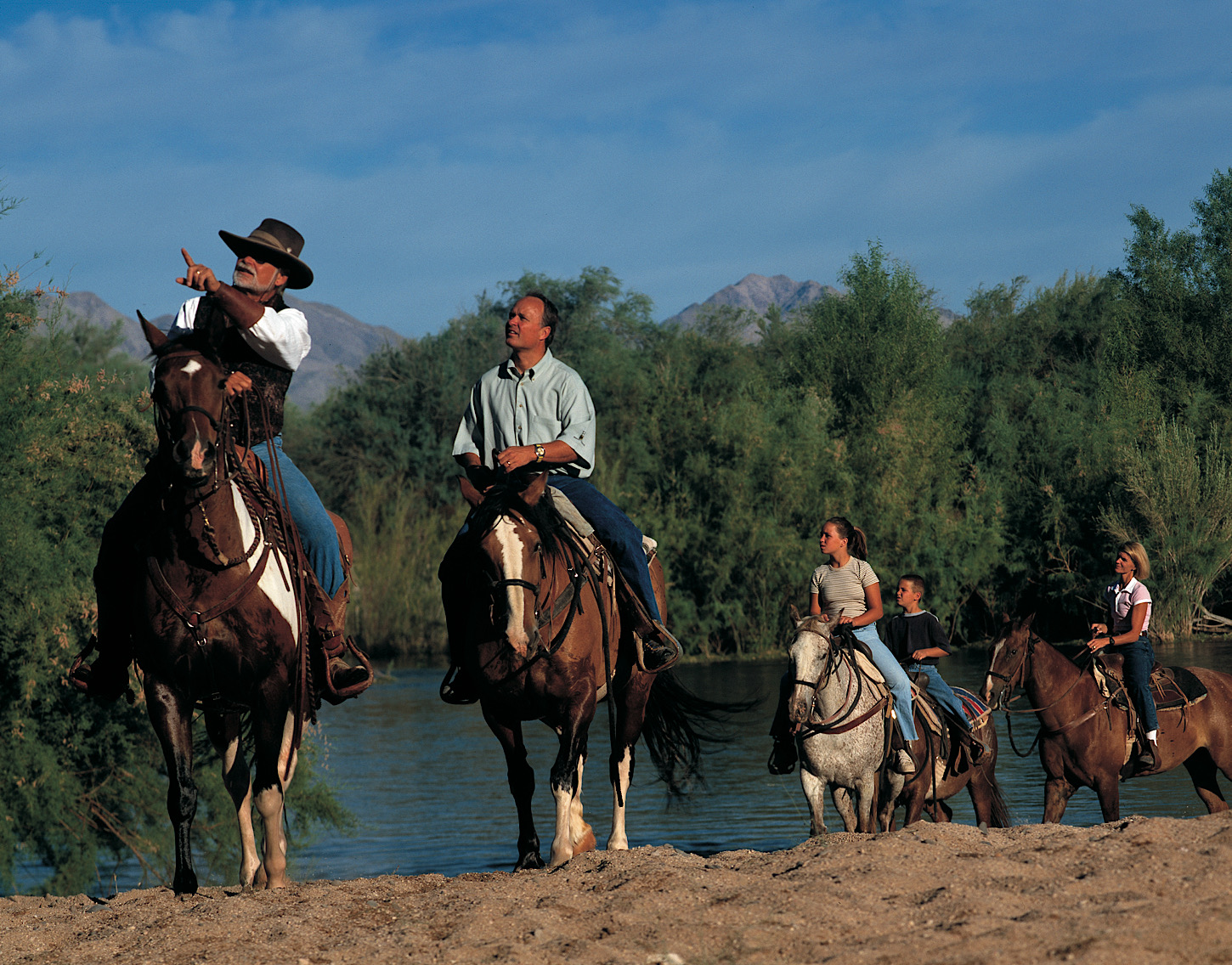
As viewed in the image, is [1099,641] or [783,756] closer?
[783,756]

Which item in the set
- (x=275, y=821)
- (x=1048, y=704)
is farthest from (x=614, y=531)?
(x=1048, y=704)

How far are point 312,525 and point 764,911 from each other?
3568mm

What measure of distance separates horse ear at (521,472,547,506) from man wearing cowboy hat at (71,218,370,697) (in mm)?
1203

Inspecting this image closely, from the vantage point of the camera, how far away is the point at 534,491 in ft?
24.2

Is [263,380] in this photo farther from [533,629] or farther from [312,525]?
[533,629]

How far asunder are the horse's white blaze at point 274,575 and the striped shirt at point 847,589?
156 inches

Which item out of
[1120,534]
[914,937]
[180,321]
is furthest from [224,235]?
[1120,534]

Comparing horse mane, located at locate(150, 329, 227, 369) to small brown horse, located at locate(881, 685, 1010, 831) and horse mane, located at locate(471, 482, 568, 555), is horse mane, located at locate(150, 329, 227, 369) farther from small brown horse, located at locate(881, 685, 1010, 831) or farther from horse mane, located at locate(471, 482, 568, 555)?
small brown horse, located at locate(881, 685, 1010, 831)

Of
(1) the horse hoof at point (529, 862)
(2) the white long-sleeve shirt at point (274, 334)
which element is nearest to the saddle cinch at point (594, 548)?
(1) the horse hoof at point (529, 862)

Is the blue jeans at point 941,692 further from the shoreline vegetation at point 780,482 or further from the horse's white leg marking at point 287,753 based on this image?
the shoreline vegetation at point 780,482

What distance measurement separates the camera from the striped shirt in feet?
30.3

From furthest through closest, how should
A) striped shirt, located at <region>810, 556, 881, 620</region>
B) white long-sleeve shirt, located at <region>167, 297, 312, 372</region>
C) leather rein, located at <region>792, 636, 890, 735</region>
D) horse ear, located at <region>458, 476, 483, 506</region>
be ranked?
striped shirt, located at <region>810, 556, 881, 620</region> < leather rein, located at <region>792, 636, 890, 735</region> < horse ear, located at <region>458, 476, 483, 506</region> < white long-sleeve shirt, located at <region>167, 297, 312, 372</region>

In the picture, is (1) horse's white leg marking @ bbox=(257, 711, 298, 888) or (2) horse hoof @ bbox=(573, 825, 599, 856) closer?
(1) horse's white leg marking @ bbox=(257, 711, 298, 888)

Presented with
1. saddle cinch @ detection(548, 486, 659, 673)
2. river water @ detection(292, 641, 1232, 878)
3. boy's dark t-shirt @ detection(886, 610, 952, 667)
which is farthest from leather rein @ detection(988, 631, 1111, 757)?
saddle cinch @ detection(548, 486, 659, 673)
